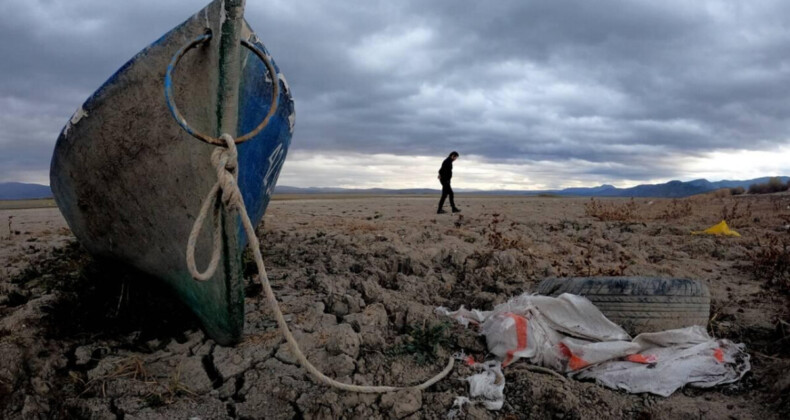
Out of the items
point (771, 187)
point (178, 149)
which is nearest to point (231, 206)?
point (178, 149)

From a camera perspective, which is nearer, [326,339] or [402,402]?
[402,402]

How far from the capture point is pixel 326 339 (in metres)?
2.74

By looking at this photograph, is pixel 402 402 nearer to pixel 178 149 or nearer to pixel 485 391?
pixel 485 391

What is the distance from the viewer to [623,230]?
6.80 meters

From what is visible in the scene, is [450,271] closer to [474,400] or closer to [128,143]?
[474,400]

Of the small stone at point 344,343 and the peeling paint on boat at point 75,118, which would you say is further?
the small stone at point 344,343

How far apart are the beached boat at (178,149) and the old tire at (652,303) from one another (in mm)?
2206

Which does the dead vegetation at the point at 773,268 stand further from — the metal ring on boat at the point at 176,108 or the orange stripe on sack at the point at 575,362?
the metal ring on boat at the point at 176,108

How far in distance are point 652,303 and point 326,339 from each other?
77.5 inches

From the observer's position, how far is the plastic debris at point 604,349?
232cm

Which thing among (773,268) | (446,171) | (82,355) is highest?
(446,171)

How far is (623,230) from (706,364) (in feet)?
15.8

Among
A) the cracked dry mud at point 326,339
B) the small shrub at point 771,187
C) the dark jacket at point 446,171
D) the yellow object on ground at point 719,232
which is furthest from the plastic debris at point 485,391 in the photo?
the small shrub at point 771,187

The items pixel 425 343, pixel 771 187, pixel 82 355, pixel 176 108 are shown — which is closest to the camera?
pixel 176 108
